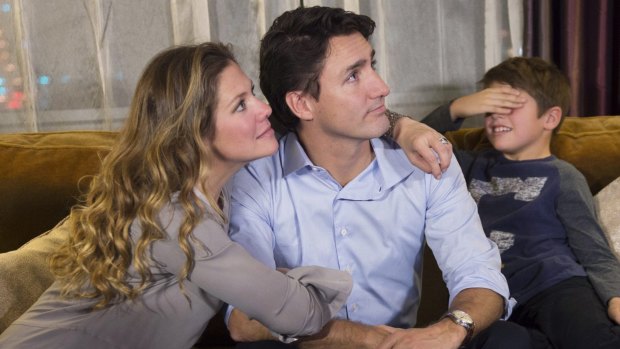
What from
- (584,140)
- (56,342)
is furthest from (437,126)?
(56,342)

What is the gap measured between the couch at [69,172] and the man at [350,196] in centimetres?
48

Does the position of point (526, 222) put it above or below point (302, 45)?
below

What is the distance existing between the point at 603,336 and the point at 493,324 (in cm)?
30

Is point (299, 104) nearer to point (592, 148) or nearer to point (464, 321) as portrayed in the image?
point (464, 321)

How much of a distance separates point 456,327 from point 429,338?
0.07 metres

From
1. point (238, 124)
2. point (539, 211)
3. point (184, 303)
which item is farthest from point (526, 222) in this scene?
point (184, 303)

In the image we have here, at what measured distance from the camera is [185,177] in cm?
154

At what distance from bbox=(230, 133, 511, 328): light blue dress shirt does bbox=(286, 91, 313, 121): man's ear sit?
8cm

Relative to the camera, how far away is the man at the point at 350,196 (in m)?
1.76

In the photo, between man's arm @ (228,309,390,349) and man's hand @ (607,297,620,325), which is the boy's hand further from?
man's arm @ (228,309,390,349)

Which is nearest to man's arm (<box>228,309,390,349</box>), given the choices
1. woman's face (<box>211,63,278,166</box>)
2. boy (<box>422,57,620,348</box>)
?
woman's face (<box>211,63,278,166</box>)

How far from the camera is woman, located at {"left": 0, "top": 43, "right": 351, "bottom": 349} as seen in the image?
1.43 m

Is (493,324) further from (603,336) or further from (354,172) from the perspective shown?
(354,172)

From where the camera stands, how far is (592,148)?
2.25 metres
